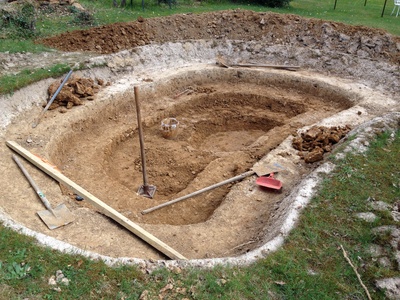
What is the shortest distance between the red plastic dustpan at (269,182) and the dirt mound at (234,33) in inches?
352

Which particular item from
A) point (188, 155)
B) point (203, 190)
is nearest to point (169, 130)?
point (188, 155)

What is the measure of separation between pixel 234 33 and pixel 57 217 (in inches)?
517

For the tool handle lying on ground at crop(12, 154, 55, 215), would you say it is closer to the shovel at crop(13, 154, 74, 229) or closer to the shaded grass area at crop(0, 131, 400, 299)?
the shovel at crop(13, 154, 74, 229)

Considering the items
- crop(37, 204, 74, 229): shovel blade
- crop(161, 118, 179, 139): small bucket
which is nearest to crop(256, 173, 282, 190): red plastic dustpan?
crop(161, 118, 179, 139): small bucket

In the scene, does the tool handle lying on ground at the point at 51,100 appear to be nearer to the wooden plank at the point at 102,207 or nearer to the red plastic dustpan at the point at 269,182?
the wooden plank at the point at 102,207

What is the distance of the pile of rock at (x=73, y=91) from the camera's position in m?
11.6

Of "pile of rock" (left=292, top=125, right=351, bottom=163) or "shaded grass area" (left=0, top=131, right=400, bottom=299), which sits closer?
"shaded grass area" (left=0, top=131, right=400, bottom=299)

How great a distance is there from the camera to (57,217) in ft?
23.8

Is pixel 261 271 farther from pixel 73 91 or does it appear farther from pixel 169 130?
pixel 73 91

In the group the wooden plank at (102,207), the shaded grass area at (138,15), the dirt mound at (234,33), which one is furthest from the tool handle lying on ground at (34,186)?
the dirt mound at (234,33)

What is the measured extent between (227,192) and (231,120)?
5.17 metres

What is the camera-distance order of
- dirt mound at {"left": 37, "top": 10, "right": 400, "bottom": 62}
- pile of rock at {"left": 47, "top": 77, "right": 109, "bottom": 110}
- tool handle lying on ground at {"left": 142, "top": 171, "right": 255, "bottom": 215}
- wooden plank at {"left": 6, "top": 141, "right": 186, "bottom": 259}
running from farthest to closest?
dirt mound at {"left": 37, "top": 10, "right": 400, "bottom": 62}, pile of rock at {"left": 47, "top": 77, "right": 109, "bottom": 110}, tool handle lying on ground at {"left": 142, "top": 171, "right": 255, "bottom": 215}, wooden plank at {"left": 6, "top": 141, "right": 186, "bottom": 259}

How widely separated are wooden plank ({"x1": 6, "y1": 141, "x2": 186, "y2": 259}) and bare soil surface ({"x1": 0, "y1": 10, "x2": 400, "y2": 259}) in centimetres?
18

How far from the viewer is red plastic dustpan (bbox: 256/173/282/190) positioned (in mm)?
8844
